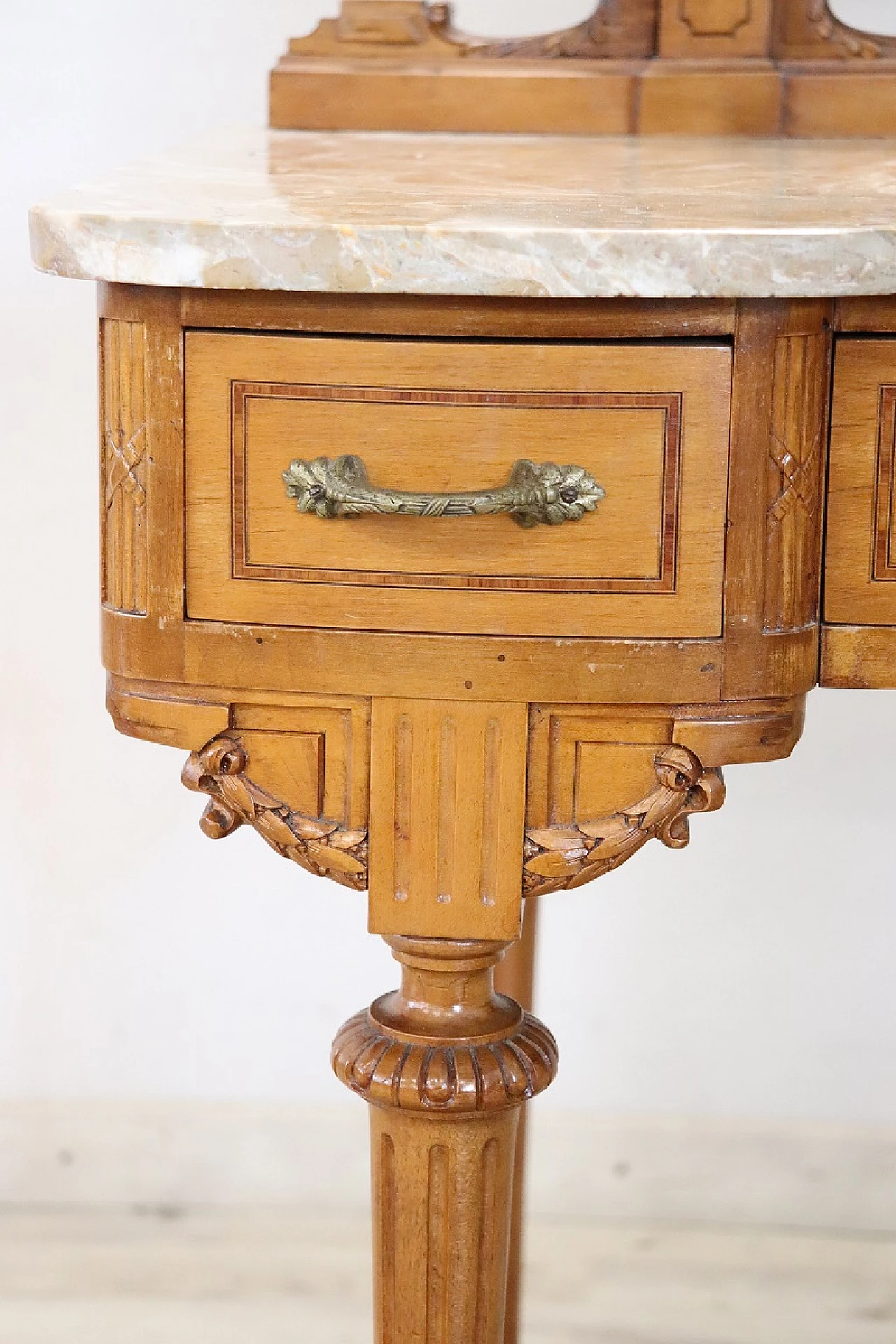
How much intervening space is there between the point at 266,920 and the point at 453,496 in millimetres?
925

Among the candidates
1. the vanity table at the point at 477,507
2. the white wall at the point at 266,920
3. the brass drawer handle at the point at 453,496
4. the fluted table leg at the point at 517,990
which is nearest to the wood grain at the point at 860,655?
the vanity table at the point at 477,507

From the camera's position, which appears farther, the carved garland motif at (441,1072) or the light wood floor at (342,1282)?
the light wood floor at (342,1282)

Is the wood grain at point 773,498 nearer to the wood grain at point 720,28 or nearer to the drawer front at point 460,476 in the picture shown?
the drawer front at point 460,476

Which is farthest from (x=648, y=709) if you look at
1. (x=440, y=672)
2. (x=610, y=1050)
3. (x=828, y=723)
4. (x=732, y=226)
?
(x=610, y=1050)

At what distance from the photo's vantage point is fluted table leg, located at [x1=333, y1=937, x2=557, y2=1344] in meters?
0.76

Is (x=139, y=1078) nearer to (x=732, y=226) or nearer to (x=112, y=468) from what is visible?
(x=112, y=468)

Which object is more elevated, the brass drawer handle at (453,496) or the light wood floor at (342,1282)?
the brass drawer handle at (453,496)

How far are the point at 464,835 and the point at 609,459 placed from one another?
0.17 metres

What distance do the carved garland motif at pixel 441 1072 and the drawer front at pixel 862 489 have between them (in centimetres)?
25

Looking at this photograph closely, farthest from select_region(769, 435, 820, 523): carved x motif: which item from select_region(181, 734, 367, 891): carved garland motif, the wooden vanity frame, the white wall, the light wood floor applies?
the light wood floor

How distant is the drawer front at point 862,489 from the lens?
2.18 ft

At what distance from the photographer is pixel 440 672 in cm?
68

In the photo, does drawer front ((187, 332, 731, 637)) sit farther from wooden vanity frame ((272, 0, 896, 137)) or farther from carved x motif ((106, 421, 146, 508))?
wooden vanity frame ((272, 0, 896, 137))

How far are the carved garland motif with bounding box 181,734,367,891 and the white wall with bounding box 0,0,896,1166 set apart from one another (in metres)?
0.74
